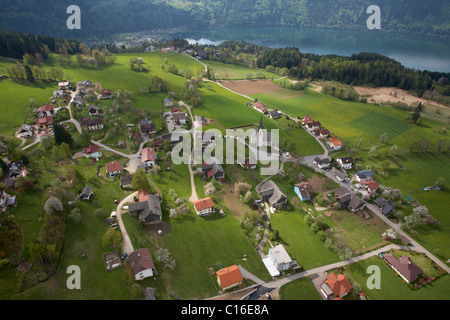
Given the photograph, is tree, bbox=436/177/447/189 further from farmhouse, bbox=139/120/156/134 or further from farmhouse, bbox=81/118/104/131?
farmhouse, bbox=81/118/104/131

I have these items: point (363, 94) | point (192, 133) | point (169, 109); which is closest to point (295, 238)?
point (192, 133)

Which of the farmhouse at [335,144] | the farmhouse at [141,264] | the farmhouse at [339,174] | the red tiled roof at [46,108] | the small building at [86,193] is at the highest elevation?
the red tiled roof at [46,108]

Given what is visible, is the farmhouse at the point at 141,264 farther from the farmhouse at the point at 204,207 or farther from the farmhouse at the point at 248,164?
the farmhouse at the point at 248,164

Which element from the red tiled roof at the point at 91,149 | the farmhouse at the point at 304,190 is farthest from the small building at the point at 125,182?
the farmhouse at the point at 304,190

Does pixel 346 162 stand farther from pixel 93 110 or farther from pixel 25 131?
pixel 25 131

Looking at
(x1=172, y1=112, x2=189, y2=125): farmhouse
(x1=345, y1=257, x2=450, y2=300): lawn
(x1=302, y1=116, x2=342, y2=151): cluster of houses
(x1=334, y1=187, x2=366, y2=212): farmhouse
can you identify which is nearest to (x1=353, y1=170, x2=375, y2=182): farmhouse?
(x1=334, y1=187, x2=366, y2=212): farmhouse

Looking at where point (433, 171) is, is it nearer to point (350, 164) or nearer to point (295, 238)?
point (350, 164)

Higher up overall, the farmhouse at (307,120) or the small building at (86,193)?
the farmhouse at (307,120)
